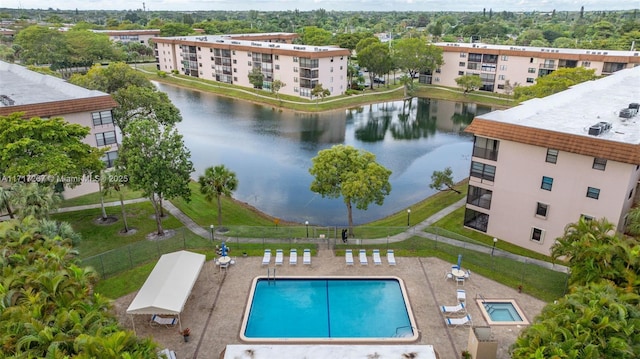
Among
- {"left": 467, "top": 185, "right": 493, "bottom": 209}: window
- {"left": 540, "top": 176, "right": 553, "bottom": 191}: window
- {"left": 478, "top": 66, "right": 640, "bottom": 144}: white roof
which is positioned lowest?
{"left": 467, "top": 185, "right": 493, "bottom": 209}: window

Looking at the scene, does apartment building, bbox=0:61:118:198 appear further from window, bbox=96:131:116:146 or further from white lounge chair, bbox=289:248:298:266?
white lounge chair, bbox=289:248:298:266

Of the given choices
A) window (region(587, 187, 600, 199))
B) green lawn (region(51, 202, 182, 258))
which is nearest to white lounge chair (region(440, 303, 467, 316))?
window (region(587, 187, 600, 199))

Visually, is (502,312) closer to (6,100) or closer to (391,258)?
(391,258)

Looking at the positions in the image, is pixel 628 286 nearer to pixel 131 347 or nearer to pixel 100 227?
pixel 131 347

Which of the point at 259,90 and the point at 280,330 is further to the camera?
the point at 259,90

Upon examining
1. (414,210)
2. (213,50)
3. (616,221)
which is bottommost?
(414,210)

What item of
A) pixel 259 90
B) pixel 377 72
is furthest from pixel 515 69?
pixel 259 90

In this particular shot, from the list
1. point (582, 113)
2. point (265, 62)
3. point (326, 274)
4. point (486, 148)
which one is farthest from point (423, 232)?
point (265, 62)
